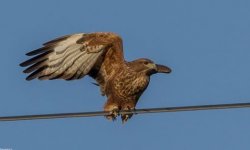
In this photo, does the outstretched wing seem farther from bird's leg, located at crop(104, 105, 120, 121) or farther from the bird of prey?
bird's leg, located at crop(104, 105, 120, 121)

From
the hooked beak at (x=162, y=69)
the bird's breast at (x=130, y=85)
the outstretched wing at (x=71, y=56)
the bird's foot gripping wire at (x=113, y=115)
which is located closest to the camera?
the bird's foot gripping wire at (x=113, y=115)

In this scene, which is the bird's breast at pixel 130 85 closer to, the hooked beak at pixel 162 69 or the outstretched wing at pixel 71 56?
the hooked beak at pixel 162 69

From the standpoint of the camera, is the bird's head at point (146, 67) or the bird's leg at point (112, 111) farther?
the bird's head at point (146, 67)

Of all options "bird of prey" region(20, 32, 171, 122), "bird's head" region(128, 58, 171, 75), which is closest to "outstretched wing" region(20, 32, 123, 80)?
"bird of prey" region(20, 32, 171, 122)

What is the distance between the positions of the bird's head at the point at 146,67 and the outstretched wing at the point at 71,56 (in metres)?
0.27

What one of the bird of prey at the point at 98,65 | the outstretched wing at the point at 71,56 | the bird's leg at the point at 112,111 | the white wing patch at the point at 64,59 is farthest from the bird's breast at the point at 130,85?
the white wing patch at the point at 64,59

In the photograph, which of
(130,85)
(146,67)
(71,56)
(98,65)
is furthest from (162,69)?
(71,56)

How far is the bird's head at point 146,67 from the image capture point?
12.0 m

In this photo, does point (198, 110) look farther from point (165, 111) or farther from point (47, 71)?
point (47, 71)

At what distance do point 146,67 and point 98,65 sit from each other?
2.56 ft

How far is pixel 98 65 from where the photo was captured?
12.4 metres

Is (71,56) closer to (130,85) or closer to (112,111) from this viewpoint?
(130,85)

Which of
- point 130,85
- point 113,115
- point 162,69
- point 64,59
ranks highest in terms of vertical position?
point 64,59

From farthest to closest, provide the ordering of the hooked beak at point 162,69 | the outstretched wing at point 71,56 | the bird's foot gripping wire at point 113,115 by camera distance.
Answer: the outstretched wing at point 71,56 < the hooked beak at point 162,69 < the bird's foot gripping wire at point 113,115
